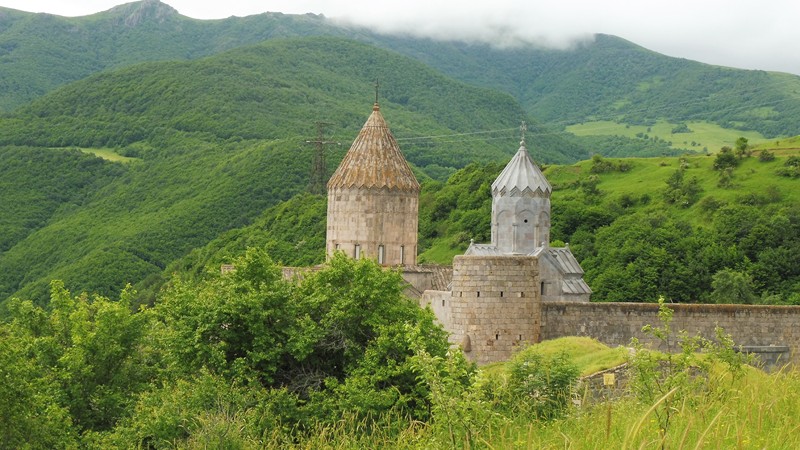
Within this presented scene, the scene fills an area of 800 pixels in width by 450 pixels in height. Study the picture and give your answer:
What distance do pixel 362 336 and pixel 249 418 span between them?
13.1ft

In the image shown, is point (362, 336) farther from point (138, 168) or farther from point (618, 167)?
point (138, 168)

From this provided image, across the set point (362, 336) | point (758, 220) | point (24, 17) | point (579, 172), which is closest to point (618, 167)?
point (579, 172)

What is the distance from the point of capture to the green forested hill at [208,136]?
2840 inches

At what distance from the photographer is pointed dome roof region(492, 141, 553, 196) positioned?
32219 mm

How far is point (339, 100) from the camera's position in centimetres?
12781

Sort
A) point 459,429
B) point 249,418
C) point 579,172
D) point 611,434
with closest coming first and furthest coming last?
point 611,434 → point 459,429 → point 249,418 → point 579,172

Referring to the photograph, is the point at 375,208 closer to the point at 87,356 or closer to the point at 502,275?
the point at 502,275

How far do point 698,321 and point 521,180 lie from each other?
1046cm

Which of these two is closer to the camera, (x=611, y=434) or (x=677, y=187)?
(x=611, y=434)

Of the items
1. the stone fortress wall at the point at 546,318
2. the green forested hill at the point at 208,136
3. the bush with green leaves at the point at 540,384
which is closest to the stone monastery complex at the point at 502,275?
the stone fortress wall at the point at 546,318

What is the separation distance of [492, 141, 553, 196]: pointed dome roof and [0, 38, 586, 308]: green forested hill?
3288cm

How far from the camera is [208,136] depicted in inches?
3969

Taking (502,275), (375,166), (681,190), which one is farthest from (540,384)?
(681,190)

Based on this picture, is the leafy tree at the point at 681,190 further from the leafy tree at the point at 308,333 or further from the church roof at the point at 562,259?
the leafy tree at the point at 308,333
